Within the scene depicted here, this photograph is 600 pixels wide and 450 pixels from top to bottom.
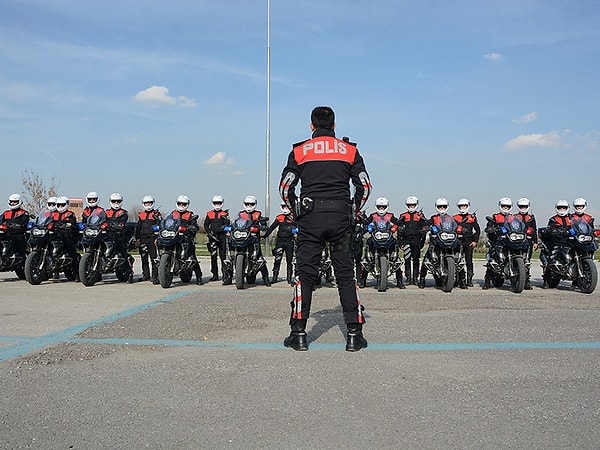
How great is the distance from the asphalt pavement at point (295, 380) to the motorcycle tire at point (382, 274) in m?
3.03

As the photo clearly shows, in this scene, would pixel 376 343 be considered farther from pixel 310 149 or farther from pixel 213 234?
pixel 213 234

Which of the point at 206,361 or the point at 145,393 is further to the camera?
the point at 206,361

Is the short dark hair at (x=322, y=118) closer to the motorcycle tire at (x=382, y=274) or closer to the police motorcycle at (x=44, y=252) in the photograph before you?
the motorcycle tire at (x=382, y=274)

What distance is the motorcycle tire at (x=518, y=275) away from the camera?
11.4 meters

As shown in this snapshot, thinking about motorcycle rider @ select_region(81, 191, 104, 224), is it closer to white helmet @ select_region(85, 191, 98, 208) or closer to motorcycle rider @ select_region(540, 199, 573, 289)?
white helmet @ select_region(85, 191, 98, 208)

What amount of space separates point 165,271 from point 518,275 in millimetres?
6924

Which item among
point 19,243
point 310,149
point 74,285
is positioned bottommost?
point 74,285

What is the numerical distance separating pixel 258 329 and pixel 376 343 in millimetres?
1506

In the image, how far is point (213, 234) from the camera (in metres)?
13.6

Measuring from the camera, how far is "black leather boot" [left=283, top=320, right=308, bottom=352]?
18.6 ft

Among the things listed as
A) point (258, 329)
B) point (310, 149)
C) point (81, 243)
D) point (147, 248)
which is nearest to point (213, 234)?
point (147, 248)

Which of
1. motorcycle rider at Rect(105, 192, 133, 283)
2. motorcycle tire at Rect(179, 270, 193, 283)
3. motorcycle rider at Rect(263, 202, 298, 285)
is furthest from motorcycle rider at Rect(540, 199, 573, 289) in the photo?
motorcycle rider at Rect(105, 192, 133, 283)

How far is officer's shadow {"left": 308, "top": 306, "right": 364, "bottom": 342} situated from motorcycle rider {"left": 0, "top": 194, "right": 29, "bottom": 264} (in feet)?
27.5

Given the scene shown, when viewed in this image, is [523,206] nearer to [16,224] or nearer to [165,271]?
[165,271]
